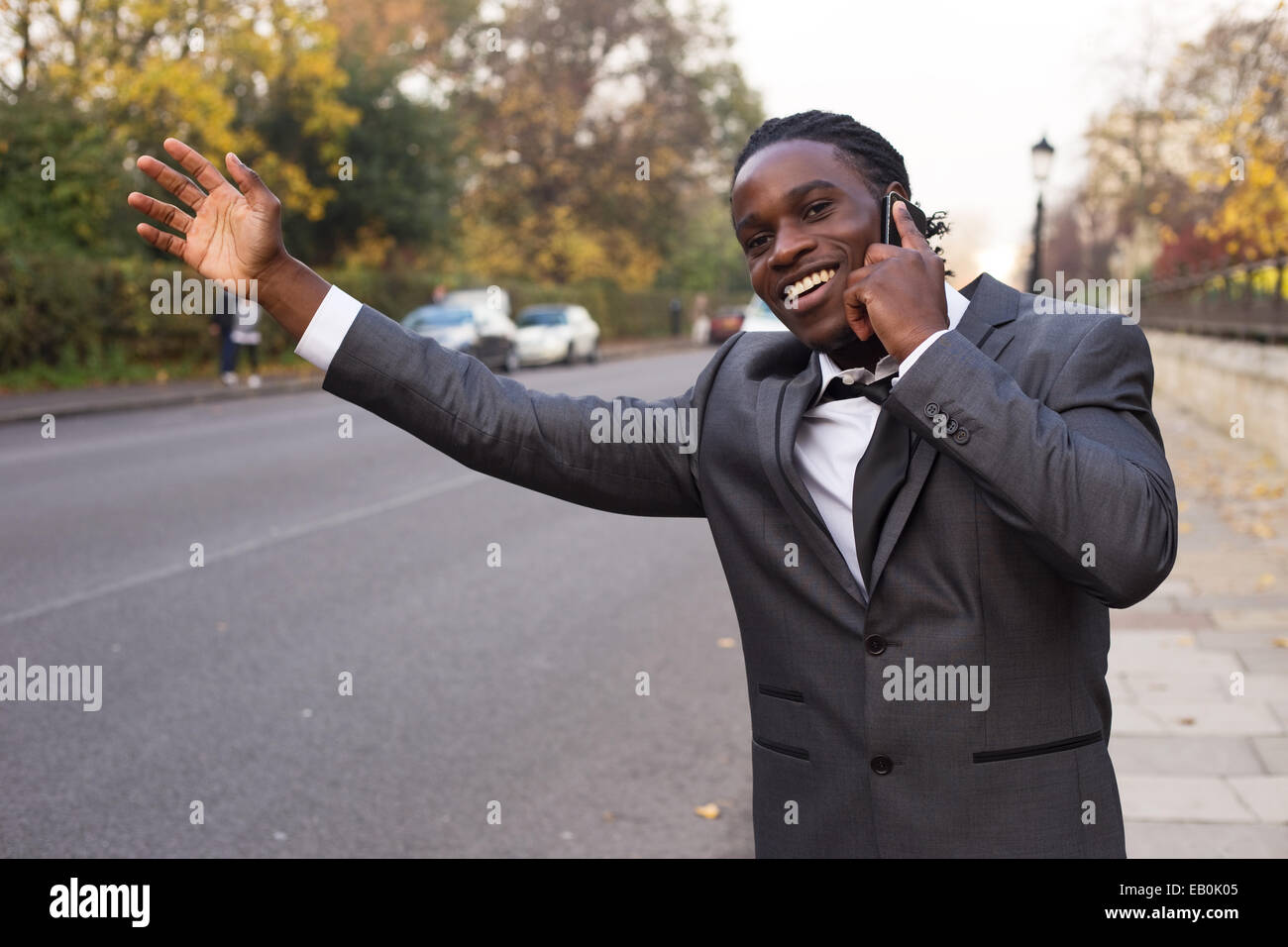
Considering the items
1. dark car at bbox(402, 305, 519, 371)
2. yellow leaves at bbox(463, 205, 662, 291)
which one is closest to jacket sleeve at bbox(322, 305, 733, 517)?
dark car at bbox(402, 305, 519, 371)

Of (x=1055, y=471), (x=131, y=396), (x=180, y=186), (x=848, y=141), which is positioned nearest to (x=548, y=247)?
(x=131, y=396)

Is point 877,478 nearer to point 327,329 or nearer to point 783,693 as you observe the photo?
point 783,693

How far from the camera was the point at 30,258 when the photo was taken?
21.4m

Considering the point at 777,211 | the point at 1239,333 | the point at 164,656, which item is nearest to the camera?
the point at 777,211

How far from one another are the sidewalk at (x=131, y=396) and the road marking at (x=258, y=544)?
5266 mm

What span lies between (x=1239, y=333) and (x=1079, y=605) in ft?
56.5

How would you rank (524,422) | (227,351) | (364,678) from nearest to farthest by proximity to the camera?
(524,422) < (364,678) < (227,351)

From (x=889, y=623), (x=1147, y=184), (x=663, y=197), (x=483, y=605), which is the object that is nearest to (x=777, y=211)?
(x=889, y=623)

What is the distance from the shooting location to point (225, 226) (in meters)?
2.03

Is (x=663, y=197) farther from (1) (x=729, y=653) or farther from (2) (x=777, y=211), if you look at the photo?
(2) (x=777, y=211)

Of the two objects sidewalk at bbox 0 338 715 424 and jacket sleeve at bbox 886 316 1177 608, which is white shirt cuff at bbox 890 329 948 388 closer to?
jacket sleeve at bbox 886 316 1177 608

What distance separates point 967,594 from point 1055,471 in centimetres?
23

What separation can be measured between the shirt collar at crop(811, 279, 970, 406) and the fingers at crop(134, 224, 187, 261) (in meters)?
0.95
